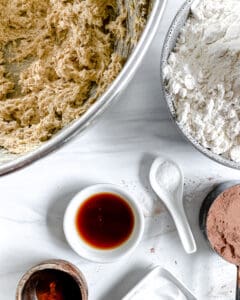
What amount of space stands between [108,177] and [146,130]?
0.50 ft

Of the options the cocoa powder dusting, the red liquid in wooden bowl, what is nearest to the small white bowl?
the red liquid in wooden bowl

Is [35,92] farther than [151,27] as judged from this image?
Yes

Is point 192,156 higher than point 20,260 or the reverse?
higher

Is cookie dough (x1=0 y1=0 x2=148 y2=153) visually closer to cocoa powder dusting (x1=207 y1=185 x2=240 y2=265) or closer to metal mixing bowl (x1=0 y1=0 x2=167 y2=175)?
metal mixing bowl (x1=0 y1=0 x2=167 y2=175)

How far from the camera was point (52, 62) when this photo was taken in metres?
1.39

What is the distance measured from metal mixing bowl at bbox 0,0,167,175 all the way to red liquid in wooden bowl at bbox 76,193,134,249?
31cm

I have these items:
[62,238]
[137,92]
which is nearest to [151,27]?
[137,92]

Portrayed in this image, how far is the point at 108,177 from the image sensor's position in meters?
1.44

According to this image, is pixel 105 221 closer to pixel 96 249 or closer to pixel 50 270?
pixel 96 249

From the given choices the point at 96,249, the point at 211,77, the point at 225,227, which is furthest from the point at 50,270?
the point at 211,77

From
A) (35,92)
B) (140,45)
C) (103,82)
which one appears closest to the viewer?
(140,45)

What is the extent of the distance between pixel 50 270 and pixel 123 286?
20 cm

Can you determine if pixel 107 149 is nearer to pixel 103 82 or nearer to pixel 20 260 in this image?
pixel 103 82

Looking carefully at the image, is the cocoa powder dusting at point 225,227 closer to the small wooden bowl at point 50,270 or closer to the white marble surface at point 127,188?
the white marble surface at point 127,188
